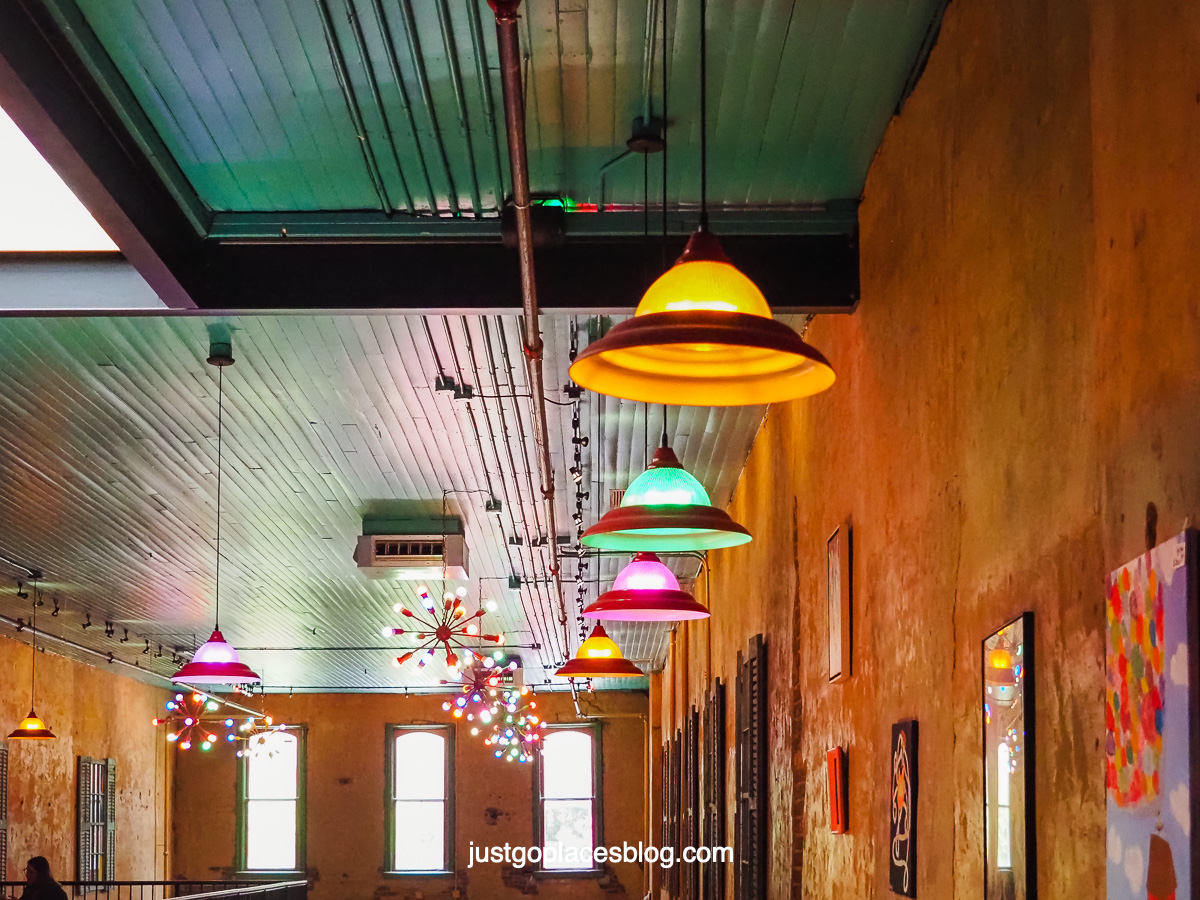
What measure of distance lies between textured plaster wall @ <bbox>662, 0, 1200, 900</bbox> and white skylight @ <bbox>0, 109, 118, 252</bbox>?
2.94 m

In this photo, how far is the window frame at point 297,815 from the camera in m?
24.2

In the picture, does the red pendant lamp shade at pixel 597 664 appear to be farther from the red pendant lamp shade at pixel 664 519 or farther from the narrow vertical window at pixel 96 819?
the narrow vertical window at pixel 96 819

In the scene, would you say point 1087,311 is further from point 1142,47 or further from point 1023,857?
point 1023,857

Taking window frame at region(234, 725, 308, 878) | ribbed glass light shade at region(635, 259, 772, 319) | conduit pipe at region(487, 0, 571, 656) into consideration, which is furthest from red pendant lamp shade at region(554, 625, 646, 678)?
window frame at region(234, 725, 308, 878)

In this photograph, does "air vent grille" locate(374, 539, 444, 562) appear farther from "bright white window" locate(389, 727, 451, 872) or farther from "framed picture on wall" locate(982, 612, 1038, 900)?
"bright white window" locate(389, 727, 451, 872)

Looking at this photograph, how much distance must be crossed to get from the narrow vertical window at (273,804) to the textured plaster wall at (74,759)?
1.42 meters

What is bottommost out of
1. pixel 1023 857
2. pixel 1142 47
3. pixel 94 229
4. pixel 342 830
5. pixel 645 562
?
pixel 342 830

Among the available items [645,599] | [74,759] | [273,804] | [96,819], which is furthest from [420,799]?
[645,599]

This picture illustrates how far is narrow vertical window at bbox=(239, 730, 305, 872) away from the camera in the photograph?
80.1 ft

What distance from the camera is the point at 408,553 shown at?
434 inches

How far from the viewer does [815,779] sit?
241 inches

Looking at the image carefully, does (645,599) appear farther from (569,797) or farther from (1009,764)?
(569,797)

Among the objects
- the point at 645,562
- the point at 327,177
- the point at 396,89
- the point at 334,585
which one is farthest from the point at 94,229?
the point at 334,585

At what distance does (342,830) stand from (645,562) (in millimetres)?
20155
